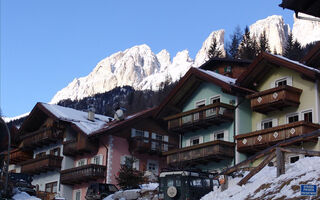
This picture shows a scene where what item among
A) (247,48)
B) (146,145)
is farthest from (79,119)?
(247,48)

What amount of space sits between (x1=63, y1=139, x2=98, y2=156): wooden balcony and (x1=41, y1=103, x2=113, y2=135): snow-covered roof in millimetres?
1190

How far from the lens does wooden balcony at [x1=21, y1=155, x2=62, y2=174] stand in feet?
170

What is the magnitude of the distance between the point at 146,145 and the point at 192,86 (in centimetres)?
847

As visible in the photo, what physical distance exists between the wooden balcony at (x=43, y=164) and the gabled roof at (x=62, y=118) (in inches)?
145

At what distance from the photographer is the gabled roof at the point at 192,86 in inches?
1549

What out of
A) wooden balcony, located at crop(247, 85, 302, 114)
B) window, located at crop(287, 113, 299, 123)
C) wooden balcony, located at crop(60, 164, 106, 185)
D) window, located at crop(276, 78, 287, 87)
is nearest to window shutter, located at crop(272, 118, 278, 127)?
wooden balcony, located at crop(247, 85, 302, 114)

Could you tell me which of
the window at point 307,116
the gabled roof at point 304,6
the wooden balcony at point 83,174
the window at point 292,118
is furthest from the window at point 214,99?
the gabled roof at point 304,6

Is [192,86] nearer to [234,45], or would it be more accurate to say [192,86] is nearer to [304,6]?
[304,6]

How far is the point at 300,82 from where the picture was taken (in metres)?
36.4

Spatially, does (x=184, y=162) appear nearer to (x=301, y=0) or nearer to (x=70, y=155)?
(x=70, y=155)

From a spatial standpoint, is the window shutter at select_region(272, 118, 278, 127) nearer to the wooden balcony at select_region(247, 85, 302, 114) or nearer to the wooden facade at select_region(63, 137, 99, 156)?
the wooden balcony at select_region(247, 85, 302, 114)

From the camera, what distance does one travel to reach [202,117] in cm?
4047

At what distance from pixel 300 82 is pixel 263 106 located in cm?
288

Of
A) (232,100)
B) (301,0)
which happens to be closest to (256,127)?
(232,100)
